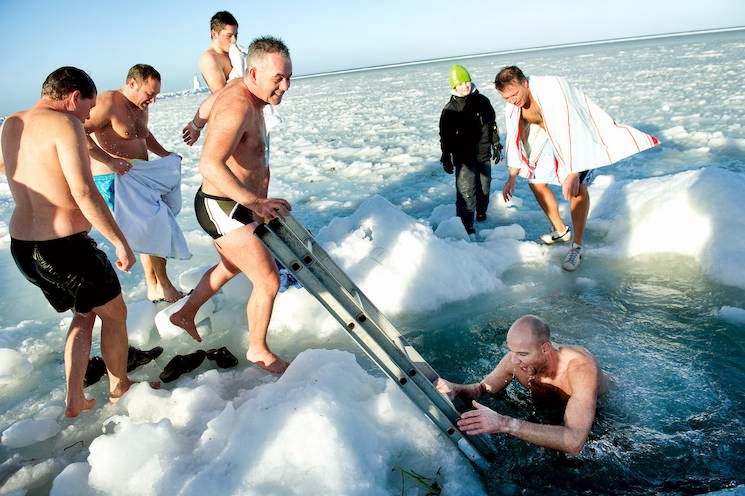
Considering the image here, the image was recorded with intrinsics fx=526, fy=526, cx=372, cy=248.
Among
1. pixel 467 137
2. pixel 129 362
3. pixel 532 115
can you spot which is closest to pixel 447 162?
pixel 467 137

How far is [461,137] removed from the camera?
4988 millimetres

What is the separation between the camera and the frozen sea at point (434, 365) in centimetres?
216

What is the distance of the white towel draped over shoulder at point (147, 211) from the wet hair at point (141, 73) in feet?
1.90

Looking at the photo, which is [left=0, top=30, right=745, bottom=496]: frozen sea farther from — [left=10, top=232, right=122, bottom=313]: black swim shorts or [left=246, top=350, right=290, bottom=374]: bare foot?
[left=10, top=232, right=122, bottom=313]: black swim shorts

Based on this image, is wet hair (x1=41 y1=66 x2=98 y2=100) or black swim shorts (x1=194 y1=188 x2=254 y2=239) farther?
black swim shorts (x1=194 y1=188 x2=254 y2=239)

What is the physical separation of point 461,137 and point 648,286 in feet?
7.07

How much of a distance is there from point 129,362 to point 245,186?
1584 mm

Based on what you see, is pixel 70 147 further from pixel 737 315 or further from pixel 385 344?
pixel 737 315

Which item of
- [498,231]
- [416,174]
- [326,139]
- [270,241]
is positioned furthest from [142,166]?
[326,139]

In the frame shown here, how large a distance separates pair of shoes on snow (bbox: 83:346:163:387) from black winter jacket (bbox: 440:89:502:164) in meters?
3.04

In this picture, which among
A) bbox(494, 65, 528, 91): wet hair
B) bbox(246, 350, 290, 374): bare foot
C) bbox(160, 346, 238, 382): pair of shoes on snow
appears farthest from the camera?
bbox(494, 65, 528, 91): wet hair

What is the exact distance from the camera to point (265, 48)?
245 cm

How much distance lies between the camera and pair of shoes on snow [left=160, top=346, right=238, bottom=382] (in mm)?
3154

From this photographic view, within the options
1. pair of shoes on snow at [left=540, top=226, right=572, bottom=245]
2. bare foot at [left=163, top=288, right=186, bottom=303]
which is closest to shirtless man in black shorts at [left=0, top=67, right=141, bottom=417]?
bare foot at [left=163, top=288, right=186, bottom=303]
